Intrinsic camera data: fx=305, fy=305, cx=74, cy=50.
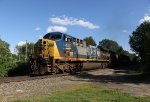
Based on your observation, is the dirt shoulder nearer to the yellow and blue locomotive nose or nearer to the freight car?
the freight car

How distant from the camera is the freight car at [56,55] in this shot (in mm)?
26266

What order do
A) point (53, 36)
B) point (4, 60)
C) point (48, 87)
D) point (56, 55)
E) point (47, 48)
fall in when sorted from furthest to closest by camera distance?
1. point (4, 60)
2. point (53, 36)
3. point (56, 55)
4. point (47, 48)
5. point (48, 87)

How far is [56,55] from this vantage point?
26875 millimetres

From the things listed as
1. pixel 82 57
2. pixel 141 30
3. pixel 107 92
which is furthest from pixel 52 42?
pixel 141 30

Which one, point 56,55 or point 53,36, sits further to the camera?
point 53,36

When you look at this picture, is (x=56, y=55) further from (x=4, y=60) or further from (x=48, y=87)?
(x=48, y=87)

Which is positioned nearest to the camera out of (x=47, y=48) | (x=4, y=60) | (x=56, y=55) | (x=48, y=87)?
(x=48, y=87)

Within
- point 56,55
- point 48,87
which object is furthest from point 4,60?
point 48,87

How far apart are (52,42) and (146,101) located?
1506cm

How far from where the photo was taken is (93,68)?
39.8 metres

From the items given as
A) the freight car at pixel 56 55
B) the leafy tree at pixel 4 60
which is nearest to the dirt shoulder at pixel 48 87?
the freight car at pixel 56 55

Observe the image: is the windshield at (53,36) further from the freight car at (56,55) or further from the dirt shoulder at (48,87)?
the dirt shoulder at (48,87)

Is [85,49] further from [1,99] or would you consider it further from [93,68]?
[1,99]

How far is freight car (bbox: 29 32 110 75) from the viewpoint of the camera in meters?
26.3
